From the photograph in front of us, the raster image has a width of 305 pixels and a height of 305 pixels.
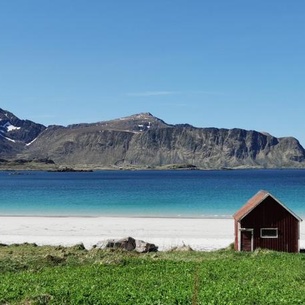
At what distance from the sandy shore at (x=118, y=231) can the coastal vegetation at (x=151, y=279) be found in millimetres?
13699

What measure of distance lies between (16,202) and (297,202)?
55.2 m

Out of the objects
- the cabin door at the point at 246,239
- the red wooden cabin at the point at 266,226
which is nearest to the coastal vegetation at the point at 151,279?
the cabin door at the point at 246,239

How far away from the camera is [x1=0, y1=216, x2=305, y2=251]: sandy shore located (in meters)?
49.8

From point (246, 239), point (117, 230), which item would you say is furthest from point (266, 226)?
point (117, 230)

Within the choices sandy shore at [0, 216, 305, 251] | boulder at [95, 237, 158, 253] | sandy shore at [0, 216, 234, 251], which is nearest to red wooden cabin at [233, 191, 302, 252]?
sandy shore at [0, 216, 305, 251]

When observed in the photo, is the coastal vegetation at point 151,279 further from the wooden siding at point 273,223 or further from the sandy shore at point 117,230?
the sandy shore at point 117,230

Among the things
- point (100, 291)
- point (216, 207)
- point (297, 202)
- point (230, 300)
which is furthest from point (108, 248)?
point (297, 202)

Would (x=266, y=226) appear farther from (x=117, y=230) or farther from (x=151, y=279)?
(x=117, y=230)

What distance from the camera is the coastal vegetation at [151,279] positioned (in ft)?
63.2

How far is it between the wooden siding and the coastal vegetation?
5036 millimetres

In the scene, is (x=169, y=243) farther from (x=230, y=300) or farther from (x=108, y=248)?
(x=230, y=300)

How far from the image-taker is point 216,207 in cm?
9275

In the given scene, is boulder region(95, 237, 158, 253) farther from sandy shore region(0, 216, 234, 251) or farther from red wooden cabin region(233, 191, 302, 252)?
red wooden cabin region(233, 191, 302, 252)

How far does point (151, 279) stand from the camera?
23312 mm
